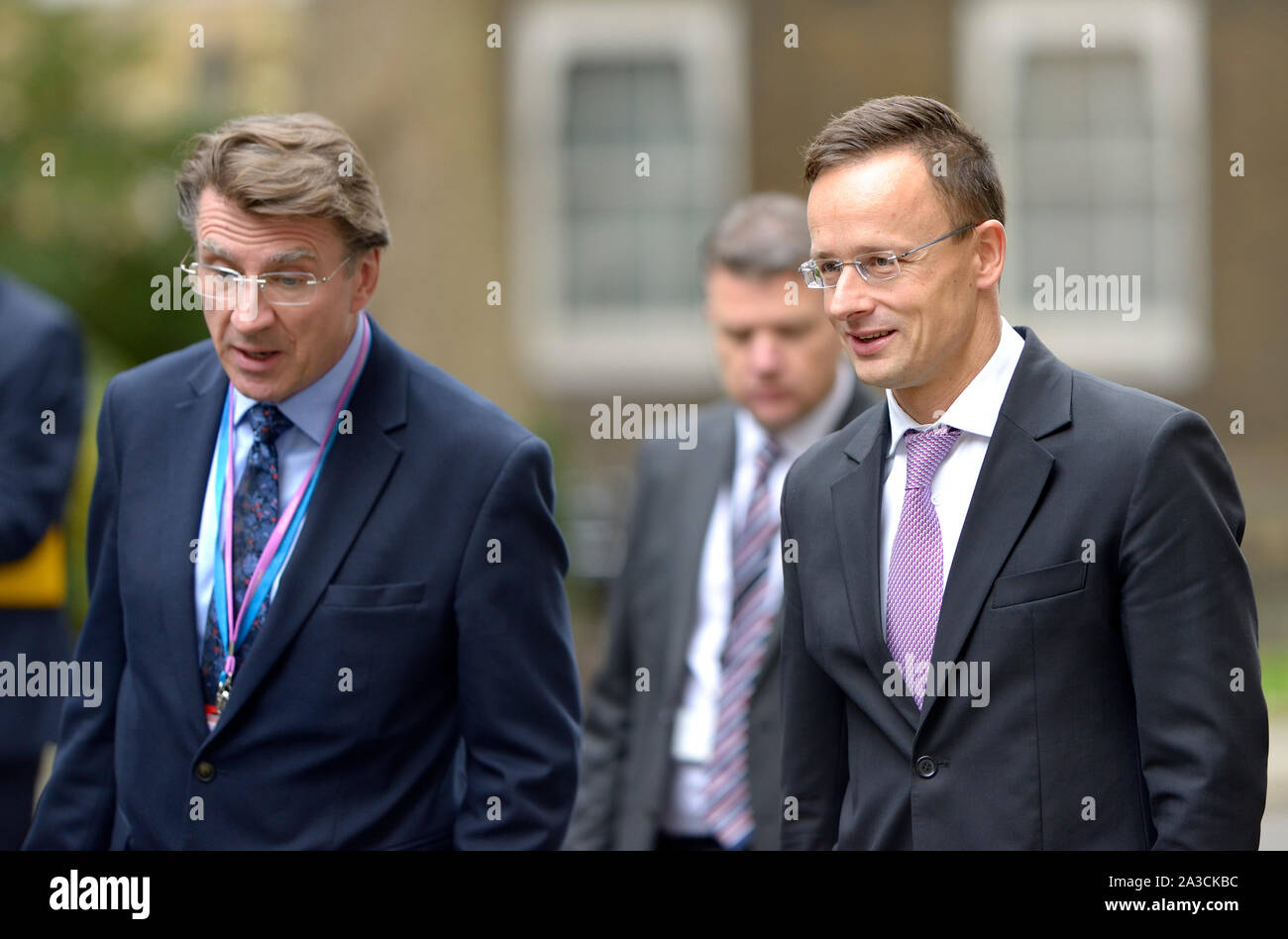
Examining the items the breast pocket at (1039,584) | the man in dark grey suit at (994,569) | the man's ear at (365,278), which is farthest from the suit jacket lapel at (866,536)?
the man's ear at (365,278)

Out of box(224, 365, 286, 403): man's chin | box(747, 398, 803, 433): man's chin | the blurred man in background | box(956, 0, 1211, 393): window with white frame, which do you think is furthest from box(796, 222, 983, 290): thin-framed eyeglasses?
box(956, 0, 1211, 393): window with white frame

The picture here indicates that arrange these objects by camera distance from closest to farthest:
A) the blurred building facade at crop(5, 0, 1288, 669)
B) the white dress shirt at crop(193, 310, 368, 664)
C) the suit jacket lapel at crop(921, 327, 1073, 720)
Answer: the suit jacket lapel at crop(921, 327, 1073, 720), the white dress shirt at crop(193, 310, 368, 664), the blurred building facade at crop(5, 0, 1288, 669)

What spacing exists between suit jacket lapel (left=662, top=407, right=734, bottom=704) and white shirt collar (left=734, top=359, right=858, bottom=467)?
0.05 meters

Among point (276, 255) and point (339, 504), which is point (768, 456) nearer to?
point (339, 504)

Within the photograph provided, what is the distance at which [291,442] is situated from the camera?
2.98m

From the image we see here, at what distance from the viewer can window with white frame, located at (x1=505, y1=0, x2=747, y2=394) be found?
1369cm

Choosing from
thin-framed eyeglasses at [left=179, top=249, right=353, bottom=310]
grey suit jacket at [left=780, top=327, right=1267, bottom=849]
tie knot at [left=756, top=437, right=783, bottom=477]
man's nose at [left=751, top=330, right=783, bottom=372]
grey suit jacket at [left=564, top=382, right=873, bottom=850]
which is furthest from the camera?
tie knot at [left=756, top=437, right=783, bottom=477]

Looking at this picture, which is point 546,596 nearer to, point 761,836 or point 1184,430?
point 761,836

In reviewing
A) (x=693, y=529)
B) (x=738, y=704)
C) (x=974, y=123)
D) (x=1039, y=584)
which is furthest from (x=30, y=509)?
(x=974, y=123)

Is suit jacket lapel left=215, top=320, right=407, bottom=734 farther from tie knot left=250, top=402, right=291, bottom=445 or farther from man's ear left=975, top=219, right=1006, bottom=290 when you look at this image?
man's ear left=975, top=219, right=1006, bottom=290

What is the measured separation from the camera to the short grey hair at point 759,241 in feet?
12.8

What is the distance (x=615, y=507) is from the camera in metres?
12.2

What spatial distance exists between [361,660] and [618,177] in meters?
11.4

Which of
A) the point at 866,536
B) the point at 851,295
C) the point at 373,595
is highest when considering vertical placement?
the point at 851,295
